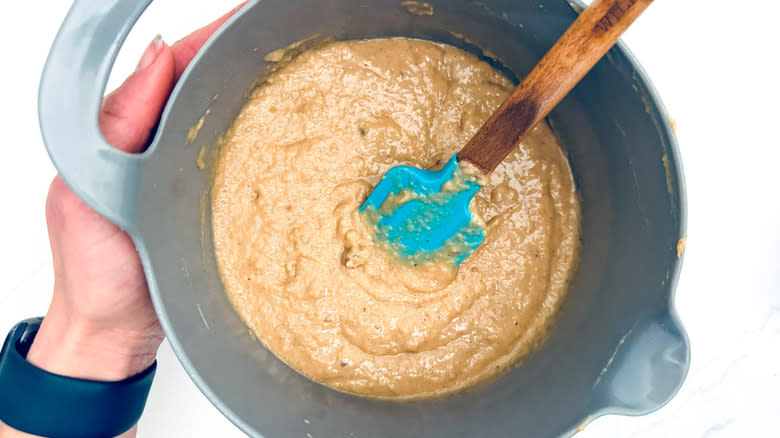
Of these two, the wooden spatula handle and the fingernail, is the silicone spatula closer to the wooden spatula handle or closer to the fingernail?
the wooden spatula handle

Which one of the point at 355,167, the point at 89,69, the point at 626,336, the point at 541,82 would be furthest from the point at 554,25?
the point at 89,69

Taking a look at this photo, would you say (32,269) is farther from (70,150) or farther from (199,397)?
(70,150)

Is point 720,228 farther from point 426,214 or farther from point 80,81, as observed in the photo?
point 80,81

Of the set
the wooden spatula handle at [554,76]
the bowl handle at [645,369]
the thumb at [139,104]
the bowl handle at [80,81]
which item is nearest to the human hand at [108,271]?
the thumb at [139,104]

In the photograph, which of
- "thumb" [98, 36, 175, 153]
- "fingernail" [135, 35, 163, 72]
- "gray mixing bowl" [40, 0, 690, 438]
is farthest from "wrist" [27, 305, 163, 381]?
"fingernail" [135, 35, 163, 72]

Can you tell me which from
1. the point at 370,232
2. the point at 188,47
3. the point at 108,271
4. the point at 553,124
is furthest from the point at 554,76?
the point at 108,271

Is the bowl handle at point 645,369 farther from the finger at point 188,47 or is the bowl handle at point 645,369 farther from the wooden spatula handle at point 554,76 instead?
the finger at point 188,47
